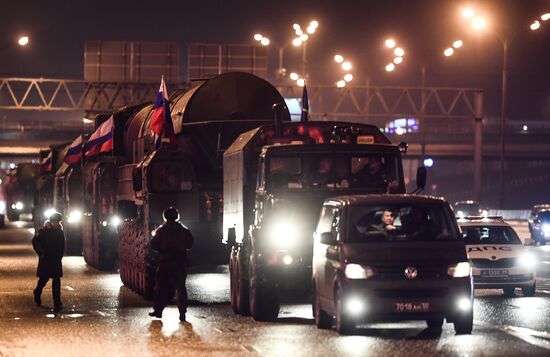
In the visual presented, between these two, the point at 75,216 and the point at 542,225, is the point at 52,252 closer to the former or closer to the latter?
the point at 75,216

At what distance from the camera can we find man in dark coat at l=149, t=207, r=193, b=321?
20594 millimetres

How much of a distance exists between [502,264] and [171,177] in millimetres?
6271

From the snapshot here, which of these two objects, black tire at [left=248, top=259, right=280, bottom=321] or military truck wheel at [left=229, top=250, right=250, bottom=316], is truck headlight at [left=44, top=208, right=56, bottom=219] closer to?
military truck wheel at [left=229, top=250, right=250, bottom=316]

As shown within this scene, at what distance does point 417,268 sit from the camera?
17.2 metres

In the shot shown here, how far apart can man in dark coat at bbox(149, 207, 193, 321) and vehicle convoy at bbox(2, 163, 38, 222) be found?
77503 millimetres

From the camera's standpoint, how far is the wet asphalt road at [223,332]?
16.2 metres

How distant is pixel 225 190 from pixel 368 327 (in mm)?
5677

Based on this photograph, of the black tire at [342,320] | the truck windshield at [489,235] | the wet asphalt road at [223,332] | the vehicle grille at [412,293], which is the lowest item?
the wet asphalt road at [223,332]

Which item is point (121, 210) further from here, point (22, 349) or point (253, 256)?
point (22, 349)

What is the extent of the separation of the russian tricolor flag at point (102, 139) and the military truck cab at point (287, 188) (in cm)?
1145

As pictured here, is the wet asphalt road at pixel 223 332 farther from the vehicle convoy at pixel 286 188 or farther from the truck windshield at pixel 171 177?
the truck windshield at pixel 171 177

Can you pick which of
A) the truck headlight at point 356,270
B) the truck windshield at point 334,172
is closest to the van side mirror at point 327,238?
the truck headlight at point 356,270

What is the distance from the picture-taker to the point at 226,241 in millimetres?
23203

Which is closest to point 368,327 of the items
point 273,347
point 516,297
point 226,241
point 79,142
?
point 273,347
